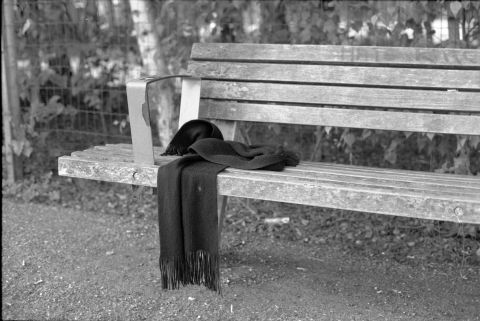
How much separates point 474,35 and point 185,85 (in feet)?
5.59

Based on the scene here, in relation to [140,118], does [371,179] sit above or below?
below

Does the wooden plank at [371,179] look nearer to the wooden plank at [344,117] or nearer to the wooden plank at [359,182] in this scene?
the wooden plank at [359,182]

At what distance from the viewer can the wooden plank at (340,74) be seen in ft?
10.8

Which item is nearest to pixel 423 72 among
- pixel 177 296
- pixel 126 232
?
pixel 177 296

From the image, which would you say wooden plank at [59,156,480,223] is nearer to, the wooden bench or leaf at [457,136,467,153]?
the wooden bench

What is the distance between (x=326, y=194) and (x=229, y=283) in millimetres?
933

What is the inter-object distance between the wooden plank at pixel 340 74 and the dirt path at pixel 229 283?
3.20 feet

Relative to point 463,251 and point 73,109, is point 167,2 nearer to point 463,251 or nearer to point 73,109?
point 73,109

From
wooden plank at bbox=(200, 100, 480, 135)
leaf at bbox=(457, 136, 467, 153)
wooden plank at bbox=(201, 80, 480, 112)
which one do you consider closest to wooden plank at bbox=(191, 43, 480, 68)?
wooden plank at bbox=(201, 80, 480, 112)

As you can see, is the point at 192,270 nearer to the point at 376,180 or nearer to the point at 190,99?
the point at 376,180

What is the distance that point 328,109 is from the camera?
350 cm

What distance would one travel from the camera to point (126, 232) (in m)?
4.43

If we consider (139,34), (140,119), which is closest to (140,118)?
(140,119)

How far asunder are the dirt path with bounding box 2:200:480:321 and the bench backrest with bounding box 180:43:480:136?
780 millimetres
